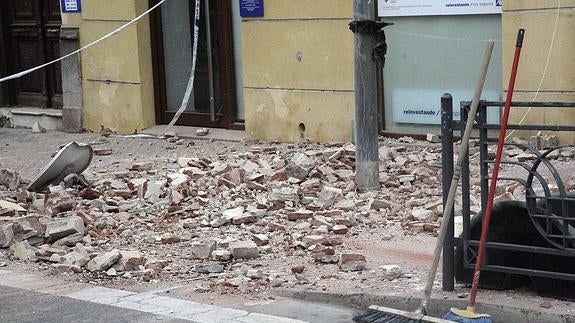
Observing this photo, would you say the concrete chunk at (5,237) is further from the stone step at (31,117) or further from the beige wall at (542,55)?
the stone step at (31,117)

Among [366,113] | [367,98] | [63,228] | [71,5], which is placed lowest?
[63,228]

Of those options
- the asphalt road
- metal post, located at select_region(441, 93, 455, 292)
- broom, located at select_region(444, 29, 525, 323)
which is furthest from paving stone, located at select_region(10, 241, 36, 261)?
broom, located at select_region(444, 29, 525, 323)

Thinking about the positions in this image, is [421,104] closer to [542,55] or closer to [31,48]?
[542,55]

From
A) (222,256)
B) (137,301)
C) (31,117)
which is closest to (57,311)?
(137,301)

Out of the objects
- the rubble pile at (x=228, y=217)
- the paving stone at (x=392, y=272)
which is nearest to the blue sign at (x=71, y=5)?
the rubble pile at (x=228, y=217)

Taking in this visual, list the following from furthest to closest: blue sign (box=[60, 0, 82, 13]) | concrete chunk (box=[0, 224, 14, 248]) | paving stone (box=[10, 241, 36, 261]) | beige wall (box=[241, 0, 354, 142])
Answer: blue sign (box=[60, 0, 82, 13]), beige wall (box=[241, 0, 354, 142]), concrete chunk (box=[0, 224, 14, 248]), paving stone (box=[10, 241, 36, 261])

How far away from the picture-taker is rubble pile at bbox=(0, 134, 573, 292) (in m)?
7.53

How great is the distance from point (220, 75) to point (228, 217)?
201 inches

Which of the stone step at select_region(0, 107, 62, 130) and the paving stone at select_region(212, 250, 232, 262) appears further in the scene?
the stone step at select_region(0, 107, 62, 130)

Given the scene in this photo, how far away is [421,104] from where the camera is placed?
38.3 ft

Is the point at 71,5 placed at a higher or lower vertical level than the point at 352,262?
higher

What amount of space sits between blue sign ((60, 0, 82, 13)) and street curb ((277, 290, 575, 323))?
8705mm

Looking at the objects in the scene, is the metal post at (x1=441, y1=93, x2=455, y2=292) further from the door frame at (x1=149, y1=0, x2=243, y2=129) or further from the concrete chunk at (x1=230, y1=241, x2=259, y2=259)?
the door frame at (x1=149, y1=0, x2=243, y2=129)

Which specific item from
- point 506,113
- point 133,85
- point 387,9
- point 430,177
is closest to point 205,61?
point 133,85
